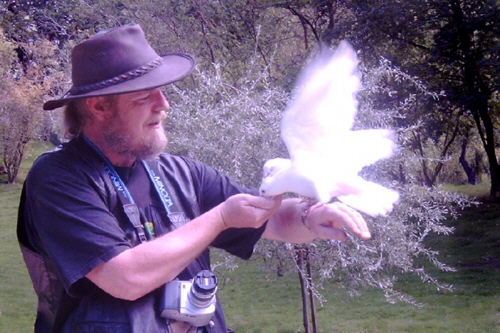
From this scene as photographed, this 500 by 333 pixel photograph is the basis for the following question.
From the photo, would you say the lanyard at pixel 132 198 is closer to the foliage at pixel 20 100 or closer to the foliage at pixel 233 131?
the foliage at pixel 233 131

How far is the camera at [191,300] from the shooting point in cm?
189

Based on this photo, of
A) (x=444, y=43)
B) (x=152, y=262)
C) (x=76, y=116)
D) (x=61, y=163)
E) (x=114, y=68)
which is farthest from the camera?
(x=444, y=43)

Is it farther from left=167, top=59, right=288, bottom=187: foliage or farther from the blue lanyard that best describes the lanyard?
left=167, top=59, right=288, bottom=187: foliage

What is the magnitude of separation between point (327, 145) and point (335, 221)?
0.26 m

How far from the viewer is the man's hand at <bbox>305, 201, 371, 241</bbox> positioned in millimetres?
1848

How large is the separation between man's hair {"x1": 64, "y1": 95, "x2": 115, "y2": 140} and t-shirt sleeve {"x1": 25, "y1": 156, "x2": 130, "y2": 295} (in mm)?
288

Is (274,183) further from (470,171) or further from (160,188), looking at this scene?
(470,171)

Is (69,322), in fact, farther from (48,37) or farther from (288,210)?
(48,37)

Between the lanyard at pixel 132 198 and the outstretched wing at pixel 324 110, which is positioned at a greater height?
the outstretched wing at pixel 324 110

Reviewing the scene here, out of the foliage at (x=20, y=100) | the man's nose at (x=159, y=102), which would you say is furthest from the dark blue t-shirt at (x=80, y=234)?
the foliage at (x=20, y=100)

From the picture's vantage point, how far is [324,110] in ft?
6.28

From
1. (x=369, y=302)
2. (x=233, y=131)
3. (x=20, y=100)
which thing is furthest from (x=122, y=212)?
(x=20, y=100)

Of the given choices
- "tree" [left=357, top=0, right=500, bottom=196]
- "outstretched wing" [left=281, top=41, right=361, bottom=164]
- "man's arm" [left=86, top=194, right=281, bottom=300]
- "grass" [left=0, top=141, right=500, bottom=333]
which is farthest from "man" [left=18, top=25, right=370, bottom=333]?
"tree" [left=357, top=0, right=500, bottom=196]

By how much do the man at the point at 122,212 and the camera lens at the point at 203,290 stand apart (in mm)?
94
